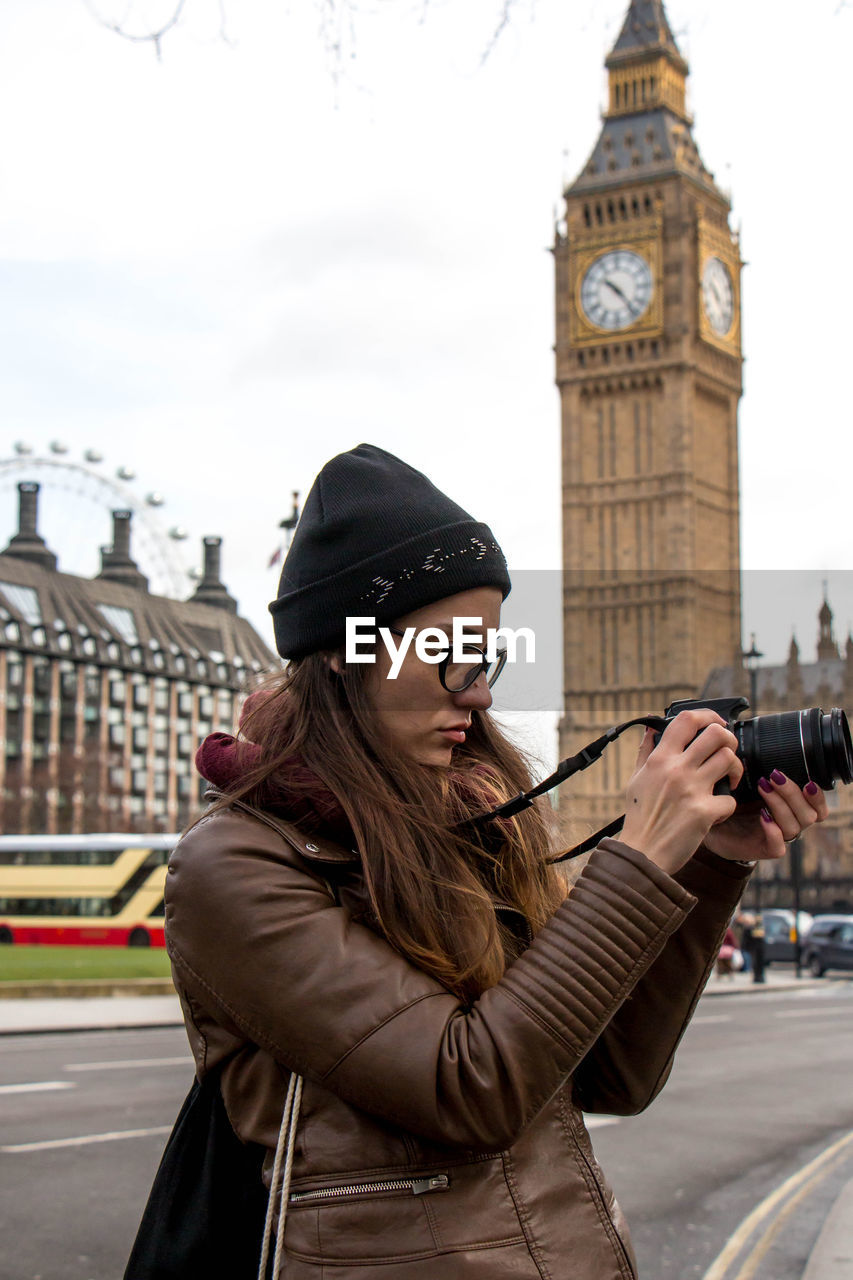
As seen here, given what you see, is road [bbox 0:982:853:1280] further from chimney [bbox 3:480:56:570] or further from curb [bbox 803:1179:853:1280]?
chimney [bbox 3:480:56:570]

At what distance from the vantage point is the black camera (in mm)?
1937

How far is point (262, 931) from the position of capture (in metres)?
1.77

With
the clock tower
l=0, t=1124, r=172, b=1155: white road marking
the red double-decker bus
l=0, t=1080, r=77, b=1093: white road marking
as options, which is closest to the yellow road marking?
l=0, t=1124, r=172, b=1155: white road marking

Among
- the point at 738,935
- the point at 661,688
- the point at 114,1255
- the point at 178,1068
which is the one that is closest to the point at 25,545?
the point at 661,688

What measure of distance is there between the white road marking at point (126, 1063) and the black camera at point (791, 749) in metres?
11.5

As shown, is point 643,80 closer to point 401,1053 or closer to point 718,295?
point 718,295

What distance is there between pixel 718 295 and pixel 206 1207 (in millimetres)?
81056

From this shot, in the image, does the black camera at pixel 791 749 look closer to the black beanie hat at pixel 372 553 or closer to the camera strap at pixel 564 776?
the camera strap at pixel 564 776

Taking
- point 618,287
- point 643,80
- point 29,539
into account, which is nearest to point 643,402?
point 618,287

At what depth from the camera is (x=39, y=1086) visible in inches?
448

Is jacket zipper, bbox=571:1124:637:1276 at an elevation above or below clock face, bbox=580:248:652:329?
below

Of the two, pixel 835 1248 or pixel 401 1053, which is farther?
pixel 835 1248

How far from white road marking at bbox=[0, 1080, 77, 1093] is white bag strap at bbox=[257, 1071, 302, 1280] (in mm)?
10029

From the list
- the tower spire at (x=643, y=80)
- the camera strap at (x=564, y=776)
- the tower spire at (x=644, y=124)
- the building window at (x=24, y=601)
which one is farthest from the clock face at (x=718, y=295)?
the camera strap at (x=564, y=776)
